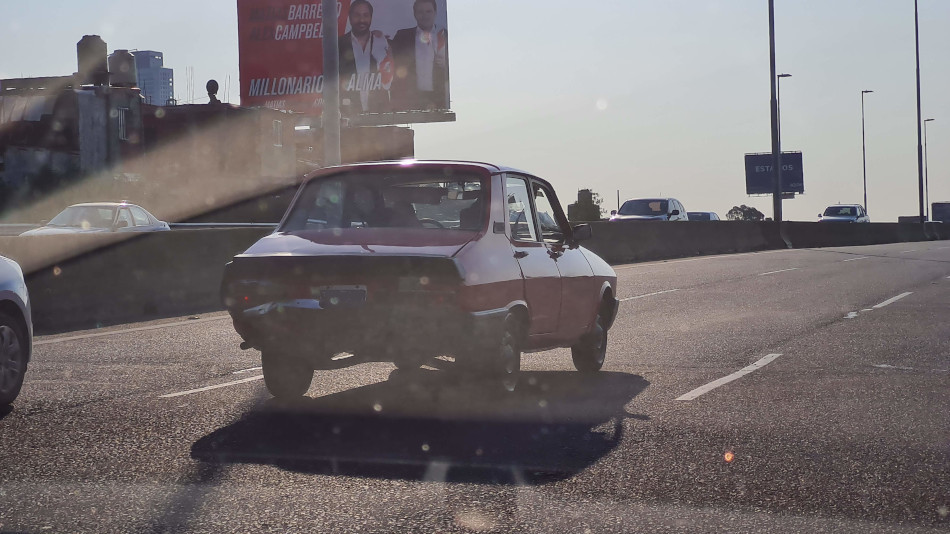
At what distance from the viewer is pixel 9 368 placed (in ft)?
25.9

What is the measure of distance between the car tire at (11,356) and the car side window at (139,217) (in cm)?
1595

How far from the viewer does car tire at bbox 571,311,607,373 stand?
9.66 metres

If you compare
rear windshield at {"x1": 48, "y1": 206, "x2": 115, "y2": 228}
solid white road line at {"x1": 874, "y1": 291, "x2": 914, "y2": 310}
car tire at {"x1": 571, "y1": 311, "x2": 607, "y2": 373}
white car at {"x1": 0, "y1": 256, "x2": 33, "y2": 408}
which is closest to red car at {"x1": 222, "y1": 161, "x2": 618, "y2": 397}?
car tire at {"x1": 571, "y1": 311, "x2": 607, "y2": 373}

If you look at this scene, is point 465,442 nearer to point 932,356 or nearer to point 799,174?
point 932,356

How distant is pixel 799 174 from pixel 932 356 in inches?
3052

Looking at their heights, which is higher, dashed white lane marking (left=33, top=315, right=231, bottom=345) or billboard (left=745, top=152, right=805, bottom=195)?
billboard (left=745, top=152, right=805, bottom=195)

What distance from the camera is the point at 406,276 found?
7.01 metres

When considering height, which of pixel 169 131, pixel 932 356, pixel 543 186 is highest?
A: pixel 169 131

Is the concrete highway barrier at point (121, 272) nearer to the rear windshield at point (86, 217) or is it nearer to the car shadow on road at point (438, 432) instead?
the rear windshield at point (86, 217)

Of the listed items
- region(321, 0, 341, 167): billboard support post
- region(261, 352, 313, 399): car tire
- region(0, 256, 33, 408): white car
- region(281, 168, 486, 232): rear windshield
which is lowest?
region(261, 352, 313, 399): car tire

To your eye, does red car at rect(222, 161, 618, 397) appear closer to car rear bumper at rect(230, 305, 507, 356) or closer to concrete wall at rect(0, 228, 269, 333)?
car rear bumper at rect(230, 305, 507, 356)

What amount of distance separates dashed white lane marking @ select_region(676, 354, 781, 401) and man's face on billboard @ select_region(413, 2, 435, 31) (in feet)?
125

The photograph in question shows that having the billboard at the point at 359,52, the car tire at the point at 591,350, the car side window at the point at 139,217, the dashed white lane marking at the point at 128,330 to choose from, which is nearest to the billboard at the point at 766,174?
the billboard at the point at 359,52

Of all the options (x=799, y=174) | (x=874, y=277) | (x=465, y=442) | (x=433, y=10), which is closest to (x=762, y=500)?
(x=465, y=442)
